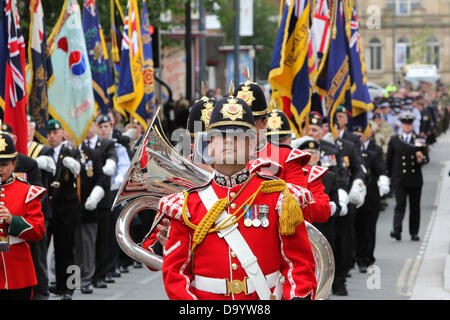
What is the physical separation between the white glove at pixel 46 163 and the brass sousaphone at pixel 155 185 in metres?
5.15

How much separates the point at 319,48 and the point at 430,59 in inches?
3264

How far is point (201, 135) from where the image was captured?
759 cm

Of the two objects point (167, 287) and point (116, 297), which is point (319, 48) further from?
point (167, 287)

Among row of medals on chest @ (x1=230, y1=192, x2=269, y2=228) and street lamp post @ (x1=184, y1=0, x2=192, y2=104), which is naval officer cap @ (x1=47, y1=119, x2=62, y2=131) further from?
street lamp post @ (x1=184, y1=0, x2=192, y2=104)

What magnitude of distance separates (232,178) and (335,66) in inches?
369

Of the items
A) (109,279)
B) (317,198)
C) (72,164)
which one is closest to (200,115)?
(317,198)

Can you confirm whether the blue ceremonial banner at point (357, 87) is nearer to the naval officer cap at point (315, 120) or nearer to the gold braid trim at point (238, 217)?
the naval officer cap at point (315, 120)

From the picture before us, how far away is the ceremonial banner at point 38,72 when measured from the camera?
40.1 ft

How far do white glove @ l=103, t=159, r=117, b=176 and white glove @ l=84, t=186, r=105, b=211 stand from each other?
0.55 m

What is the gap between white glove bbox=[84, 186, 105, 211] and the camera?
12617mm

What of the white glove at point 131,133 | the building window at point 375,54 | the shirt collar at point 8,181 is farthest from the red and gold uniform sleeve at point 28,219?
the building window at point 375,54
